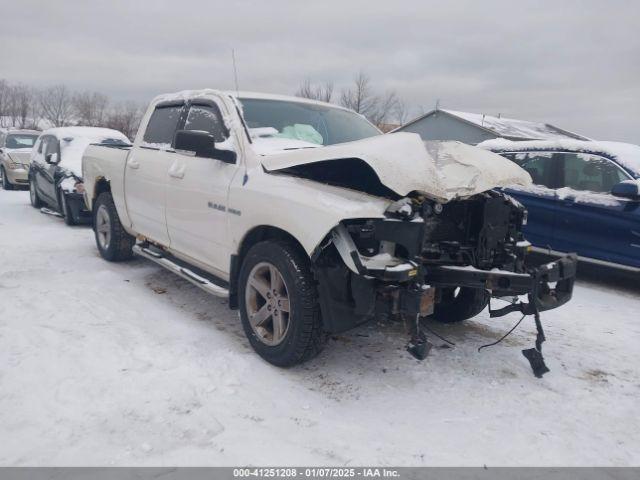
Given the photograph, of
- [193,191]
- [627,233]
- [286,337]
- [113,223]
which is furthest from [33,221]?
[627,233]

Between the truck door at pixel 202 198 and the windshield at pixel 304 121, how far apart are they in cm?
29

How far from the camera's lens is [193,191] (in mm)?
4129

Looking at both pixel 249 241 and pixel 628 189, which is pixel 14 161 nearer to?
pixel 249 241

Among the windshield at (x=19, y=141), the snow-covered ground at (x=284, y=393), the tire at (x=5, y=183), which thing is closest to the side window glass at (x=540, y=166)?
the snow-covered ground at (x=284, y=393)

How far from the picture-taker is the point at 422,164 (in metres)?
3.16

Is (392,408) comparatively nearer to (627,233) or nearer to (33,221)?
(627,233)

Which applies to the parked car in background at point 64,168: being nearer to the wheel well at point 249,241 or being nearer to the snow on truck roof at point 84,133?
the snow on truck roof at point 84,133

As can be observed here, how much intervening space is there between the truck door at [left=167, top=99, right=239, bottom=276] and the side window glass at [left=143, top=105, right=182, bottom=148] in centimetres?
26

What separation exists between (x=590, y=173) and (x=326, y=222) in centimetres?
470

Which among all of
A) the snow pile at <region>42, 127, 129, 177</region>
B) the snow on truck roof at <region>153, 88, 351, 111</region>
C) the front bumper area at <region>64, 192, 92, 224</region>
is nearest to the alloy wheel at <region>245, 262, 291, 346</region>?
the snow on truck roof at <region>153, 88, 351, 111</region>

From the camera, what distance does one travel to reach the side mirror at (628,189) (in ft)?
18.3

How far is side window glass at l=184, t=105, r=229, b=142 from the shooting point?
4078 millimetres

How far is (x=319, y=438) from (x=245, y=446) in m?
0.40

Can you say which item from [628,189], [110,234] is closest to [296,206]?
[110,234]
